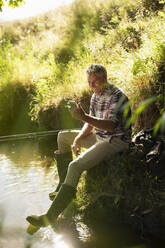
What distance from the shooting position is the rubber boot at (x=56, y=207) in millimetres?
3307

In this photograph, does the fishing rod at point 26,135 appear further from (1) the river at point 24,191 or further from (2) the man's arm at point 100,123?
(2) the man's arm at point 100,123

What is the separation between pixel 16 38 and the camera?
22531mm

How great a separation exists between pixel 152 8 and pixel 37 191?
6695 millimetres

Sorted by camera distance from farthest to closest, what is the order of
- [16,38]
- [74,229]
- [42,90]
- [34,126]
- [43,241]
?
[16,38]
[34,126]
[42,90]
[74,229]
[43,241]

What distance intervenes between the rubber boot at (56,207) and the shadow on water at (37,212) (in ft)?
0.32

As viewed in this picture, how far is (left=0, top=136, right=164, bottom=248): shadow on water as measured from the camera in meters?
3.12

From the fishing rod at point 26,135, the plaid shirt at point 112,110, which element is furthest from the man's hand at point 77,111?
the fishing rod at point 26,135

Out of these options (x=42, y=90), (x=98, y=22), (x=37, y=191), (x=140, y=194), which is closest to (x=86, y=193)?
(x=140, y=194)

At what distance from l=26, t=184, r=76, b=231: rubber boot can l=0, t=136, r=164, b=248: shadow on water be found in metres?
0.10

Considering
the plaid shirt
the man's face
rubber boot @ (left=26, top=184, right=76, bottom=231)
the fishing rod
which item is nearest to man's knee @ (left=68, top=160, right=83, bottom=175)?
rubber boot @ (left=26, top=184, right=76, bottom=231)

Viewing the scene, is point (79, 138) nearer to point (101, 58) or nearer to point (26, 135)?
point (101, 58)

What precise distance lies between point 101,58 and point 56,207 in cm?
518

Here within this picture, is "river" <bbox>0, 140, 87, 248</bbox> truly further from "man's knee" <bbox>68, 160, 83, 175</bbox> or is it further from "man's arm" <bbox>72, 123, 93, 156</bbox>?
"man's arm" <bbox>72, 123, 93, 156</bbox>

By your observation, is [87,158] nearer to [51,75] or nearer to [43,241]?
[43,241]
